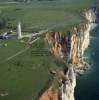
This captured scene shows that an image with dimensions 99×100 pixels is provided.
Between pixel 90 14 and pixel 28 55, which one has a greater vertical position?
pixel 28 55

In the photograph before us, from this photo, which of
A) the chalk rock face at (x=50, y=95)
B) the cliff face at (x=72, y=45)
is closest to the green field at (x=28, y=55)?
the chalk rock face at (x=50, y=95)

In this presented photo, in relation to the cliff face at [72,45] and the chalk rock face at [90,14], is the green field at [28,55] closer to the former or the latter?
the cliff face at [72,45]

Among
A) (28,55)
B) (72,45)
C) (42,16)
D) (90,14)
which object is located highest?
(28,55)

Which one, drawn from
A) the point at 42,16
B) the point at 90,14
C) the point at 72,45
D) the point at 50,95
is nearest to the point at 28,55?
the point at 50,95

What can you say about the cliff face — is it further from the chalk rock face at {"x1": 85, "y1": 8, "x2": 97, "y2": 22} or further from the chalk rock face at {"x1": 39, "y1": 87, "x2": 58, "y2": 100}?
the chalk rock face at {"x1": 85, "y1": 8, "x2": 97, "y2": 22}

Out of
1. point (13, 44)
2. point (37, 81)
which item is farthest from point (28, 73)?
point (13, 44)

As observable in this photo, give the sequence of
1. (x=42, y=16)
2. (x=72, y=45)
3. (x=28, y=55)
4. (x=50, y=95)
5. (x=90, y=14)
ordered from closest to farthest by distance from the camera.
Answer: (x=50, y=95), (x=28, y=55), (x=72, y=45), (x=42, y=16), (x=90, y=14)

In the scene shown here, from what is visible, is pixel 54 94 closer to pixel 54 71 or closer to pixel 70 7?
pixel 54 71

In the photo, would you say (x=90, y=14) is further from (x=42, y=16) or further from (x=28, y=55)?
(x=28, y=55)
